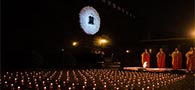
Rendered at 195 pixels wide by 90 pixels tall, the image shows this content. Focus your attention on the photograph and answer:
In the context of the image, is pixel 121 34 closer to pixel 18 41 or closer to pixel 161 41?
pixel 161 41

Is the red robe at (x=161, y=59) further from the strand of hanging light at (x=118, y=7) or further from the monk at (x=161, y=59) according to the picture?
the strand of hanging light at (x=118, y=7)

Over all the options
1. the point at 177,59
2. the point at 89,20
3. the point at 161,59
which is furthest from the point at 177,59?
the point at 89,20

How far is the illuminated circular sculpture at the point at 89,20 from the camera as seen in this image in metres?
20.6

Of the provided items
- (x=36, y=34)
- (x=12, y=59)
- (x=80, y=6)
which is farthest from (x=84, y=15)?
(x=12, y=59)

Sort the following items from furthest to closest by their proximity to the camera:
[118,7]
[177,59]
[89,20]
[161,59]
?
[118,7] → [89,20] → [161,59] → [177,59]

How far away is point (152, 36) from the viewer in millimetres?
30781

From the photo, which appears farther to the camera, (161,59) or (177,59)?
(161,59)

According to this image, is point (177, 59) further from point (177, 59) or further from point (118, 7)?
point (118, 7)

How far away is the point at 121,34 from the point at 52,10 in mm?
11841

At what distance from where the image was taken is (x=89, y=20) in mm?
21656

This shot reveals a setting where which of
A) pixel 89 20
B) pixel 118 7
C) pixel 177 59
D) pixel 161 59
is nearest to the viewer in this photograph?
pixel 177 59

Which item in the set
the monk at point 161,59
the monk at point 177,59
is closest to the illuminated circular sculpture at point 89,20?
the monk at point 161,59

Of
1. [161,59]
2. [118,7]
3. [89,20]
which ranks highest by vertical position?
[118,7]

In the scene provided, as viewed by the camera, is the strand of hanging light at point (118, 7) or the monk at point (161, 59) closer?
the monk at point (161, 59)
